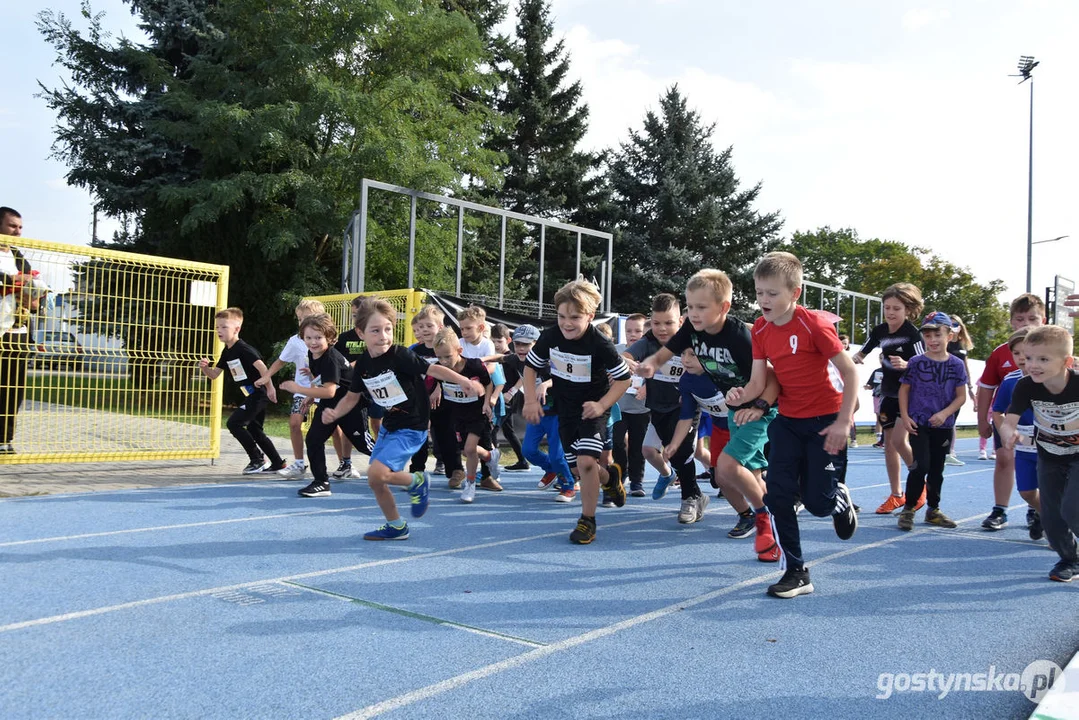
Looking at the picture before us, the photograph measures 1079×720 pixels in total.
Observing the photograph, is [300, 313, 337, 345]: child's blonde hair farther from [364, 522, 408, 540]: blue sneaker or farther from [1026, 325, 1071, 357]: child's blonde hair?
[1026, 325, 1071, 357]: child's blonde hair

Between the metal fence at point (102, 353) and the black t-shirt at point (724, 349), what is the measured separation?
653 centimetres

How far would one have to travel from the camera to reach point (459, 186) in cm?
2550

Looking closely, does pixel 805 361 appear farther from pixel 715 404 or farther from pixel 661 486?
pixel 661 486

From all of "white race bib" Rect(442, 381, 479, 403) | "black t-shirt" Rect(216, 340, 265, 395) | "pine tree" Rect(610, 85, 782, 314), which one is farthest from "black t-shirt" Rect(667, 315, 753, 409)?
"pine tree" Rect(610, 85, 782, 314)

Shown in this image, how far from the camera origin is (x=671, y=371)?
8.01 meters

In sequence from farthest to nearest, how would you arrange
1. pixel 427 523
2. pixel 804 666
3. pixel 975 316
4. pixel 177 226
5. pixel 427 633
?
pixel 975 316
pixel 177 226
pixel 427 523
pixel 427 633
pixel 804 666

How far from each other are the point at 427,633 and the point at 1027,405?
3997mm

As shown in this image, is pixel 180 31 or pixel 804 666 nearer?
pixel 804 666

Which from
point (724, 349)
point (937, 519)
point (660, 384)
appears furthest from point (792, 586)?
point (660, 384)

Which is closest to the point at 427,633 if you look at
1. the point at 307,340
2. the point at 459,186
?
the point at 307,340

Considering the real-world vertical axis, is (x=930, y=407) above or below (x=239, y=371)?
below

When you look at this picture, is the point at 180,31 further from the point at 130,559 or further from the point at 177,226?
the point at 130,559

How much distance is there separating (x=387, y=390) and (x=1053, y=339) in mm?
4344

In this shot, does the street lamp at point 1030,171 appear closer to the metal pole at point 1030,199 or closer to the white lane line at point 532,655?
the metal pole at point 1030,199
